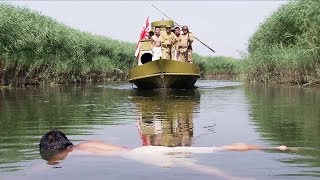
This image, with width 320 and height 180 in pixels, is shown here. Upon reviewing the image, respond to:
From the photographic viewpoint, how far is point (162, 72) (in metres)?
21.0

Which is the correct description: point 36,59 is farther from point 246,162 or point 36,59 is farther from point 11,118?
point 246,162

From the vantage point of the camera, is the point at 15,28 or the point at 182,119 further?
the point at 15,28

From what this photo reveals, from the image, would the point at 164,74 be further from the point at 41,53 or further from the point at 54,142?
the point at 54,142

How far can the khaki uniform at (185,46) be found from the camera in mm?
20766

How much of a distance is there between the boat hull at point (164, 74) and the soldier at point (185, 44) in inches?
20.0

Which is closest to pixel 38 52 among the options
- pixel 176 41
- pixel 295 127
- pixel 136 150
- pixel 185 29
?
pixel 176 41

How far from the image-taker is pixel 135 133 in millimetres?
8000

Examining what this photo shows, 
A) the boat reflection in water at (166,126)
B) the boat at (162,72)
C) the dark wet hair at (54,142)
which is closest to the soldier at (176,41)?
the boat at (162,72)

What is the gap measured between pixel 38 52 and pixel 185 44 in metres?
10.9

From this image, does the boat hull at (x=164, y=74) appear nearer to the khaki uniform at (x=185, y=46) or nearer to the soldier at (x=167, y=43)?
the khaki uniform at (x=185, y=46)

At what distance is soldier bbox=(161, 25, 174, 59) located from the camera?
20.6 m

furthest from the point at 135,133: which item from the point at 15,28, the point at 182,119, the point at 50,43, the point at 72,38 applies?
the point at 72,38

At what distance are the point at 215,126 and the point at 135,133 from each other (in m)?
1.68

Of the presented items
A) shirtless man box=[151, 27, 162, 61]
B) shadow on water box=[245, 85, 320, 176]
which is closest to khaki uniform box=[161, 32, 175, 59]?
shirtless man box=[151, 27, 162, 61]
